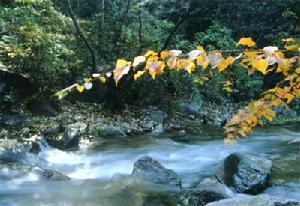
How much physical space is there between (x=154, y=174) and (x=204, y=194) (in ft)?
4.15

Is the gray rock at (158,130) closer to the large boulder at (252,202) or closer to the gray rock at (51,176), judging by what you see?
the gray rock at (51,176)

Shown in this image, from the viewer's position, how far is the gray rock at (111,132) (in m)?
10.8

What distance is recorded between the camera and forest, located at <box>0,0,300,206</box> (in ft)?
22.0

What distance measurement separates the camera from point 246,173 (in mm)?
6918

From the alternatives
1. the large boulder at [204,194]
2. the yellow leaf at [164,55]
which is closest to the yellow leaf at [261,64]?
the yellow leaf at [164,55]

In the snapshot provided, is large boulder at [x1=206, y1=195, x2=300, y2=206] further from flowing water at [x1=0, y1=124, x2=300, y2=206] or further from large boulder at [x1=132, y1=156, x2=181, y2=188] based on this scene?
large boulder at [x1=132, y1=156, x2=181, y2=188]

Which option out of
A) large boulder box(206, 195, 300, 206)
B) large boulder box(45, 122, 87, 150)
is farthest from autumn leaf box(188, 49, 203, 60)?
large boulder box(45, 122, 87, 150)

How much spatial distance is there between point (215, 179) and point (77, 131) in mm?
4266

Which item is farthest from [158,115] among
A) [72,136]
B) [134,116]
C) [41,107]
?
[72,136]

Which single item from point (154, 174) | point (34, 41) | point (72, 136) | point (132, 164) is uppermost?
point (34, 41)

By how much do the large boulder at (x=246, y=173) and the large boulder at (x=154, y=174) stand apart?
30.7 inches

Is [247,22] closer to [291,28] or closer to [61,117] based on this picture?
[291,28]

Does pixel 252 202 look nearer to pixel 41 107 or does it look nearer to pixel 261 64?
pixel 261 64

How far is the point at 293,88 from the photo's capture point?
2855 millimetres
